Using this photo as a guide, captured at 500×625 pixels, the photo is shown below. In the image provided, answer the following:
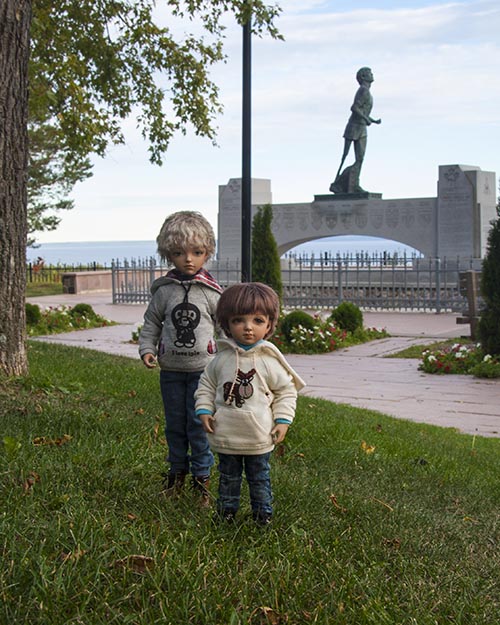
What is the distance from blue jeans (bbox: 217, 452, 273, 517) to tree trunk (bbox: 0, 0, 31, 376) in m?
3.60

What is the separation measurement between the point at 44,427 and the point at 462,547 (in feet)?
8.50

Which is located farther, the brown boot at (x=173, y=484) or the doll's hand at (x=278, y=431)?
the brown boot at (x=173, y=484)

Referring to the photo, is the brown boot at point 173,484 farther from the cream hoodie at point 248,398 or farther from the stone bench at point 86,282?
the stone bench at point 86,282

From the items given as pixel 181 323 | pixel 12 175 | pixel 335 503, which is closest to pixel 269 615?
pixel 335 503

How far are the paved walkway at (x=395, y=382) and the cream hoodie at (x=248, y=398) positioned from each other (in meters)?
4.63

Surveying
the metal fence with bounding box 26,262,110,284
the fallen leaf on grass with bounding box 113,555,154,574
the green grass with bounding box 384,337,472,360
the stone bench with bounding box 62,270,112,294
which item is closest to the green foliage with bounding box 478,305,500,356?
the green grass with bounding box 384,337,472,360

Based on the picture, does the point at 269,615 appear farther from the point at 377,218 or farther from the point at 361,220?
the point at 361,220

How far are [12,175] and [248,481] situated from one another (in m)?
4.06

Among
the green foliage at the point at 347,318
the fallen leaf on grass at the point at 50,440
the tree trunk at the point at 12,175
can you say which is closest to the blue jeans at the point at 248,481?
the fallen leaf on grass at the point at 50,440

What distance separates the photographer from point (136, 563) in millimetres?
3049

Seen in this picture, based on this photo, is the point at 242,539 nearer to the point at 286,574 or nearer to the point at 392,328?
the point at 286,574

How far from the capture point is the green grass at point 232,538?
9.34 ft

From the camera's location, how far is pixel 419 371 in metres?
11.7

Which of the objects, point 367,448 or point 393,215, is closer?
point 367,448
